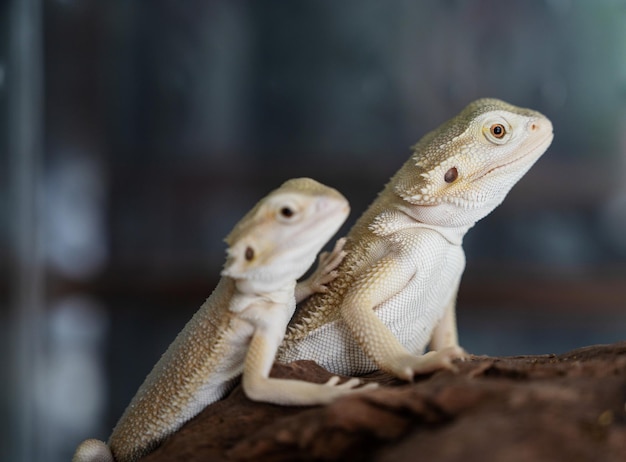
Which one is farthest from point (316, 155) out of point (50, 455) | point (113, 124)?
point (50, 455)

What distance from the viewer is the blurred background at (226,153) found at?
484 cm

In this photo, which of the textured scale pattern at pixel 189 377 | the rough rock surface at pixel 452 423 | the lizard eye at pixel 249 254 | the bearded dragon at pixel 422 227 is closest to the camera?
the rough rock surface at pixel 452 423

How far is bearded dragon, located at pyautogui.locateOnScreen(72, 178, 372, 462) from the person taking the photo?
6.05ft

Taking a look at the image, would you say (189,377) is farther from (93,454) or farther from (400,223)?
(400,223)

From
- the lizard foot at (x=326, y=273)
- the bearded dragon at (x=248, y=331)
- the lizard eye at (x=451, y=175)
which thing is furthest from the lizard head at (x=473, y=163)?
the bearded dragon at (x=248, y=331)

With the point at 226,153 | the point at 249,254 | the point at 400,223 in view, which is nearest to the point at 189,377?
the point at 249,254

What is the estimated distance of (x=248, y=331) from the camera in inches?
78.1

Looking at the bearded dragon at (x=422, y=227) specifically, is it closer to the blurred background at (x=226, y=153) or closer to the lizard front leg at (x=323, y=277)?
the lizard front leg at (x=323, y=277)

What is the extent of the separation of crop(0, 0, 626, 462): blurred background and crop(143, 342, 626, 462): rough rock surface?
3.12 meters

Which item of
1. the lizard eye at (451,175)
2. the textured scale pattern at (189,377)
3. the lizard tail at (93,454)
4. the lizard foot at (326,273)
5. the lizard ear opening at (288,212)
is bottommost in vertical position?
the lizard tail at (93,454)

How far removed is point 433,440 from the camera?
1316 mm

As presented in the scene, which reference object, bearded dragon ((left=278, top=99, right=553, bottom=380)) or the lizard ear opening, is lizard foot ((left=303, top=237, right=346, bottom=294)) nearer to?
bearded dragon ((left=278, top=99, right=553, bottom=380))

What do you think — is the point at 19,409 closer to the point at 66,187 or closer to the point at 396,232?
the point at 66,187

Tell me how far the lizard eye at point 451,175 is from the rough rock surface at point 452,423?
0.65m
